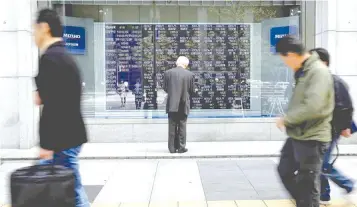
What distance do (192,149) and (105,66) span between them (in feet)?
10.5

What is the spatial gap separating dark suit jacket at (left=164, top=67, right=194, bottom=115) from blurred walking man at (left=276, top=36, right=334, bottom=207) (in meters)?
5.19

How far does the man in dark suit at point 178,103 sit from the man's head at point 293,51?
519cm

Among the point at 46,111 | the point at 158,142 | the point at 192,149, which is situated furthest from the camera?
the point at 158,142

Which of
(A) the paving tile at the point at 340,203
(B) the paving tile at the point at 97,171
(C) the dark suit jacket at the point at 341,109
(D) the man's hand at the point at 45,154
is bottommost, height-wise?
(B) the paving tile at the point at 97,171

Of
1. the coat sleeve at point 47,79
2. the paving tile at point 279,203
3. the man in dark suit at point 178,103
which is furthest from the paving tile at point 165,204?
the man in dark suit at point 178,103

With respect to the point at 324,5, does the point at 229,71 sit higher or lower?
lower

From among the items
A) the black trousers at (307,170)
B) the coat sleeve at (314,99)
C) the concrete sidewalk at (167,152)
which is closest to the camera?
the coat sleeve at (314,99)

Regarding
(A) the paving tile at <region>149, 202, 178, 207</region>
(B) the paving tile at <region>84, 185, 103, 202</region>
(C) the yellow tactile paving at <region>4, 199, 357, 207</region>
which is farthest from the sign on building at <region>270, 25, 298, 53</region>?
(A) the paving tile at <region>149, 202, 178, 207</region>

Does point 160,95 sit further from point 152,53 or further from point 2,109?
point 2,109

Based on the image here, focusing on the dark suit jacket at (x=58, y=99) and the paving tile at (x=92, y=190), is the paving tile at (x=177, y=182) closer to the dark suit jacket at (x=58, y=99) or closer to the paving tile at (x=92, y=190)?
the paving tile at (x=92, y=190)

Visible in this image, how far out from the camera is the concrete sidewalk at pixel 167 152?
31.9 ft

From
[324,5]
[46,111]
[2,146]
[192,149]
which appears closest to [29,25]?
[2,146]

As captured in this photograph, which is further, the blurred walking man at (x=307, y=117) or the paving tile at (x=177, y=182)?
the paving tile at (x=177, y=182)

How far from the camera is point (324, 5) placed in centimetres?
1105
